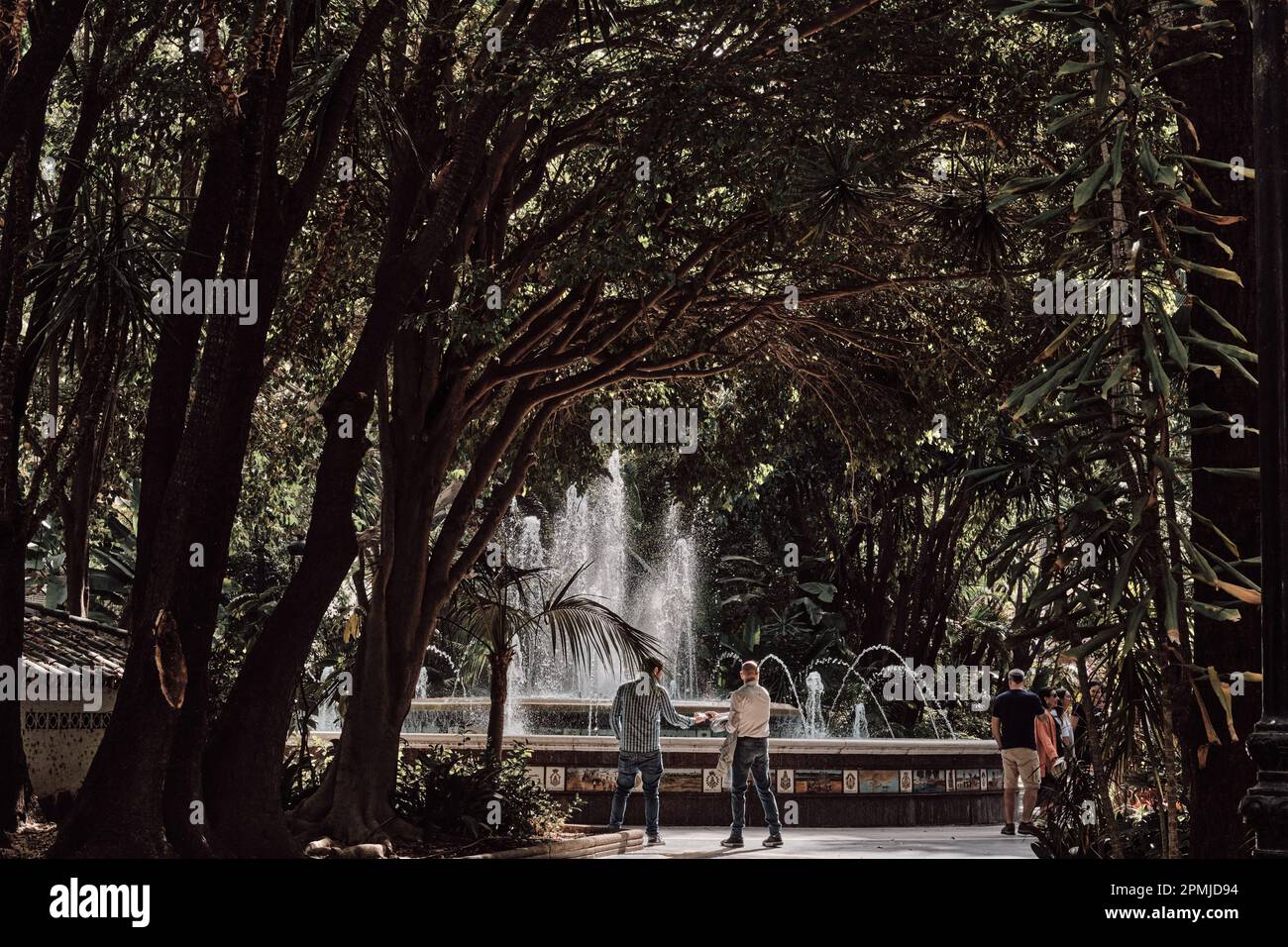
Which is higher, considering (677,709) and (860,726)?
(677,709)

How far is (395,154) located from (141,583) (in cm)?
512

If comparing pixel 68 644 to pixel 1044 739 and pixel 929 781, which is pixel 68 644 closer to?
pixel 1044 739

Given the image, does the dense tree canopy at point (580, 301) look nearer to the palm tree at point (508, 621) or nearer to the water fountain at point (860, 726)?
the palm tree at point (508, 621)

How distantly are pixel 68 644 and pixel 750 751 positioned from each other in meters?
6.60

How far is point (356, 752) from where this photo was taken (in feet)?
44.2

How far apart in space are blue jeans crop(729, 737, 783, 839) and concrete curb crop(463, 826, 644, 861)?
106 centimetres

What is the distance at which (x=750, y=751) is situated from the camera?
15.2 meters

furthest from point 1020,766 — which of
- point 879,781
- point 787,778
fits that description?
point 787,778

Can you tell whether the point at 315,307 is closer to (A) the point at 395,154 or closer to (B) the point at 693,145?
(A) the point at 395,154

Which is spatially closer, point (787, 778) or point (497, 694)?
point (497, 694)

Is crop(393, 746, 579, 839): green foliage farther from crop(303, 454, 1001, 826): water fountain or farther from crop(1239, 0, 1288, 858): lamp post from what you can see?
crop(1239, 0, 1288, 858): lamp post

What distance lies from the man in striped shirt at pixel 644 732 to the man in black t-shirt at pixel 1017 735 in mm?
3492

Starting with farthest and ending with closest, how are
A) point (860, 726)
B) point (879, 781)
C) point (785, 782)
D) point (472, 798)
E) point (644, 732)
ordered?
point (860, 726) < point (879, 781) < point (785, 782) < point (644, 732) < point (472, 798)

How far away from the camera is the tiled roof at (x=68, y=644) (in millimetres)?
13227
